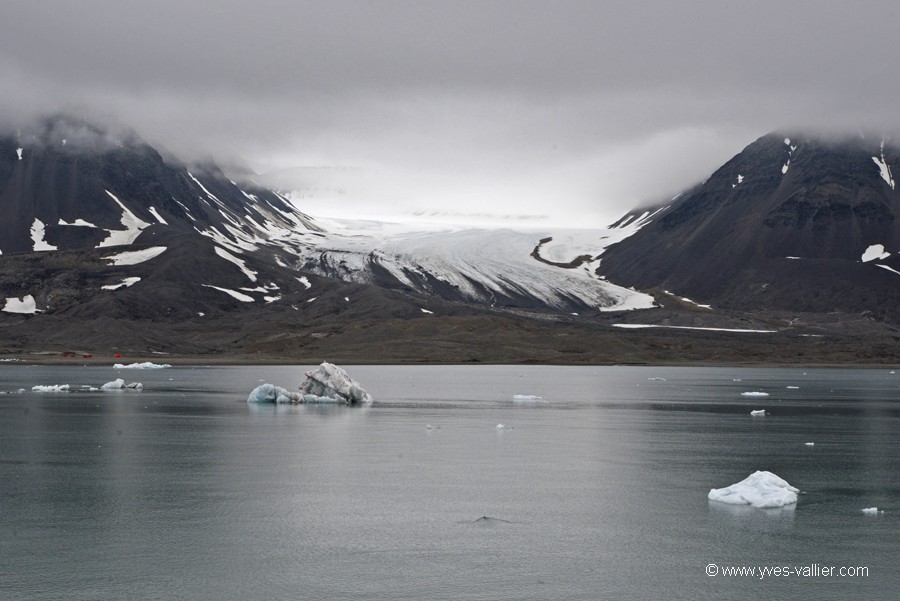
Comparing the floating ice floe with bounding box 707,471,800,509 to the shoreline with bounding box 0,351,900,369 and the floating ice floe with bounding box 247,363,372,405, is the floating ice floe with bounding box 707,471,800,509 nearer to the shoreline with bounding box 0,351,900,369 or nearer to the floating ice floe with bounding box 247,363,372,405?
the floating ice floe with bounding box 247,363,372,405

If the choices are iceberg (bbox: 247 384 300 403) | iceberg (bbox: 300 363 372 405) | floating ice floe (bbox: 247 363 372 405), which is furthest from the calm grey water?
iceberg (bbox: 300 363 372 405)

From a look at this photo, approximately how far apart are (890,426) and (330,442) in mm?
30801

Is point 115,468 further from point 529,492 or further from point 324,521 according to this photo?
point 529,492

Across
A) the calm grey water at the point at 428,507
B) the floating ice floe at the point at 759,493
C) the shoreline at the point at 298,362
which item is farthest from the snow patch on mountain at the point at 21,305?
the floating ice floe at the point at 759,493

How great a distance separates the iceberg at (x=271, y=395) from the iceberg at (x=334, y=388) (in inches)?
45.5

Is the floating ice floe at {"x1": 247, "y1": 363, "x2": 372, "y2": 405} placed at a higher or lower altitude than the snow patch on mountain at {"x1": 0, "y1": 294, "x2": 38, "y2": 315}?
lower

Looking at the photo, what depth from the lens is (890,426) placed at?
51188 millimetres

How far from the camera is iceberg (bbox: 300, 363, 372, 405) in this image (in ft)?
210

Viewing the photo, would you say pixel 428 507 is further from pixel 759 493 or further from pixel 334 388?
pixel 334 388

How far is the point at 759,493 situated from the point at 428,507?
377 inches

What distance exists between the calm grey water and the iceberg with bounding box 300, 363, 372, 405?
9.93 m

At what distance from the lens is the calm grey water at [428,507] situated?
19.0 meters

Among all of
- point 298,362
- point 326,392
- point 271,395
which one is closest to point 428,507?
point 271,395

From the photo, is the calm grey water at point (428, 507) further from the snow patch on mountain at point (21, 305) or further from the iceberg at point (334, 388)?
the snow patch on mountain at point (21, 305)
